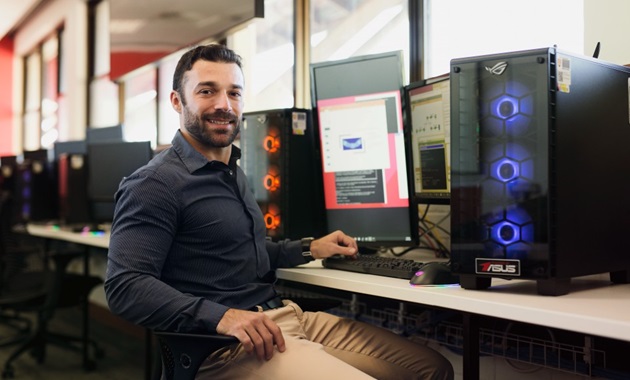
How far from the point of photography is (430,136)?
1778 millimetres

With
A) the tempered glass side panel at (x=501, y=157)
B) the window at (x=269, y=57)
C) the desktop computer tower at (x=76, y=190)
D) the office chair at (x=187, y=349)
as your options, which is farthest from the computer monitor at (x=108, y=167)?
the tempered glass side panel at (x=501, y=157)

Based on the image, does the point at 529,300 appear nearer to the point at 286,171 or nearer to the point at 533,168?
the point at 533,168

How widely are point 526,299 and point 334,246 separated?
67cm

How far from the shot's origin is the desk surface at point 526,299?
3.16 ft

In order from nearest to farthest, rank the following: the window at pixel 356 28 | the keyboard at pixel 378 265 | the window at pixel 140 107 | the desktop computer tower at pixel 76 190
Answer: the keyboard at pixel 378 265, the window at pixel 356 28, the desktop computer tower at pixel 76 190, the window at pixel 140 107

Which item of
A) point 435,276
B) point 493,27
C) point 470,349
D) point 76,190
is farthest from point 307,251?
point 76,190

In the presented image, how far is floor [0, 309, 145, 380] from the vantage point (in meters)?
3.08

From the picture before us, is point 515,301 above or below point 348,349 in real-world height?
above

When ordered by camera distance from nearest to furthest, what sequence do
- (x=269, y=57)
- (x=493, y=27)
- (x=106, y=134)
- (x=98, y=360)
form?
(x=493, y=27) < (x=98, y=360) < (x=269, y=57) < (x=106, y=134)

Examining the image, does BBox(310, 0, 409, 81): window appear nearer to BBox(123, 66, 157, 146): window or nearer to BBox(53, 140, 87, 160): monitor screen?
BBox(53, 140, 87, 160): monitor screen

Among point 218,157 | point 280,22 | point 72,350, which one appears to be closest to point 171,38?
point 280,22

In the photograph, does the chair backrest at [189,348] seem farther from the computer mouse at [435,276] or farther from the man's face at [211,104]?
the man's face at [211,104]

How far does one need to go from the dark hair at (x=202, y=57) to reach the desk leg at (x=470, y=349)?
897 millimetres

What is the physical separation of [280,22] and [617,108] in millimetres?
2531
